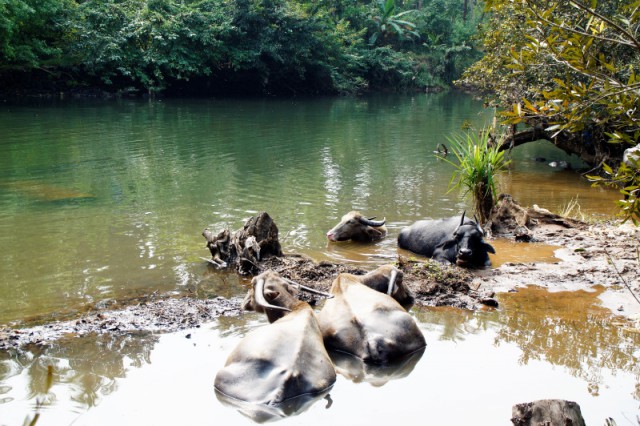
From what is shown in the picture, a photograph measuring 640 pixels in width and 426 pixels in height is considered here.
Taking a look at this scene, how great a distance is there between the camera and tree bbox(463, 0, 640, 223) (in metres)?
3.64

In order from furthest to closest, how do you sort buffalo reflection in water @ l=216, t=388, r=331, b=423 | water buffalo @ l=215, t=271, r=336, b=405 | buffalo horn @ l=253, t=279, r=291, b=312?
buffalo horn @ l=253, t=279, r=291, b=312 → water buffalo @ l=215, t=271, r=336, b=405 → buffalo reflection in water @ l=216, t=388, r=331, b=423

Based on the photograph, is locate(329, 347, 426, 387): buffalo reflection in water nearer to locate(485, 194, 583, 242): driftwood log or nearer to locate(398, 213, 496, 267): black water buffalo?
locate(398, 213, 496, 267): black water buffalo

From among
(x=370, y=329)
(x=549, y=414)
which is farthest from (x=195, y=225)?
(x=549, y=414)

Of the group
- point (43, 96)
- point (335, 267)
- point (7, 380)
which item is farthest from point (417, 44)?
point (7, 380)

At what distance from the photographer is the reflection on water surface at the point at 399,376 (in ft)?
13.7

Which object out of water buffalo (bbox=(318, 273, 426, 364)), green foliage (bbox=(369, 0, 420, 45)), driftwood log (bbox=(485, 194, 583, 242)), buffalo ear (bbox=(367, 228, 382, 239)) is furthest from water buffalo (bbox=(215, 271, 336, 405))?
green foliage (bbox=(369, 0, 420, 45))

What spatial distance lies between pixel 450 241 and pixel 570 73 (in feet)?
19.9

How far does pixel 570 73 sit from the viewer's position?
12.1m

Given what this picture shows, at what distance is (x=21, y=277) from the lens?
7215 millimetres

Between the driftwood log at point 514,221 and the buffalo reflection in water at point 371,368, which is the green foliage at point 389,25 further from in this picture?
the buffalo reflection in water at point 371,368

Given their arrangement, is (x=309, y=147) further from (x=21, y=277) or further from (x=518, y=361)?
(x=518, y=361)

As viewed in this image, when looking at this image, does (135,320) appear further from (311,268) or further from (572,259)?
(572,259)

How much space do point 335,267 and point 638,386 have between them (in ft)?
11.6

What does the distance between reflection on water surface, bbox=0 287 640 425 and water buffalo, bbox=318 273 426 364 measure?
0.17 meters
